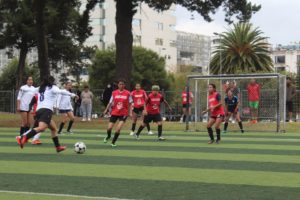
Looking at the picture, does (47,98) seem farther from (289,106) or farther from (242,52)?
(242,52)

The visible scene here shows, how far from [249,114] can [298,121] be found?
2.73m

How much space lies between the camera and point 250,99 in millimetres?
28859

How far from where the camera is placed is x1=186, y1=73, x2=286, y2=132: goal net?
88.6ft

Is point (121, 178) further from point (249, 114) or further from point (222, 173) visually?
point (249, 114)

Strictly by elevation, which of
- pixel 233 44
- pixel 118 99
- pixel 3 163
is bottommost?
pixel 3 163

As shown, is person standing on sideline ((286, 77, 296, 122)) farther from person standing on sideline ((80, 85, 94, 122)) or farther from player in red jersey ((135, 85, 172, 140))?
person standing on sideline ((80, 85, 94, 122))

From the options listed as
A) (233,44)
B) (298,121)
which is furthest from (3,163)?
(233,44)

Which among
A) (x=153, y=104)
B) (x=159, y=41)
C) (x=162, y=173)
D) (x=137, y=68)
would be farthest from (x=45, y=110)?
(x=159, y=41)

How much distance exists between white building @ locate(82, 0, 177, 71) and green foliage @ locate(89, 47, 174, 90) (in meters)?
29.0

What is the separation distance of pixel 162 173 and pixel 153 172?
250 mm

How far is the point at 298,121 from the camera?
29.6 meters

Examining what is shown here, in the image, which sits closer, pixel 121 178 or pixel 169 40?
pixel 121 178

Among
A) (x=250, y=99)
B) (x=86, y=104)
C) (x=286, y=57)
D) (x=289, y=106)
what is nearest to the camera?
(x=250, y=99)

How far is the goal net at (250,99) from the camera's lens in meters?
27.0
